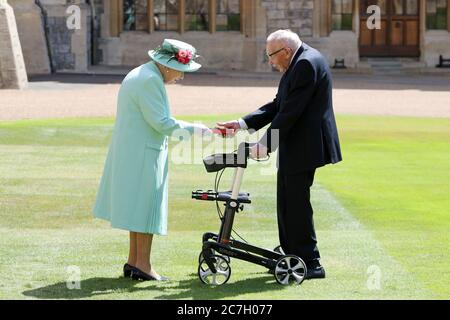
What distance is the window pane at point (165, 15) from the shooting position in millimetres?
36938

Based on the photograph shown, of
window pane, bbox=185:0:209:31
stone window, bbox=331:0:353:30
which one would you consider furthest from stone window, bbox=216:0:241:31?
stone window, bbox=331:0:353:30

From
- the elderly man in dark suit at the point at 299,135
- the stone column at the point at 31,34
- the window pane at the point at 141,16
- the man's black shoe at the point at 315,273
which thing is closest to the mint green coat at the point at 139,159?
the elderly man in dark suit at the point at 299,135

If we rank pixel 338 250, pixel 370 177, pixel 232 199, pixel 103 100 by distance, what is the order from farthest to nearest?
1. pixel 103 100
2. pixel 370 177
3. pixel 338 250
4. pixel 232 199

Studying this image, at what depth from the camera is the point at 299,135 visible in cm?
908

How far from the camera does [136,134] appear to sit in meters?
8.98

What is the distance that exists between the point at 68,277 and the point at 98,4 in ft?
93.8

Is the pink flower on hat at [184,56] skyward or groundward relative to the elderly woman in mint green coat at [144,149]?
skyward

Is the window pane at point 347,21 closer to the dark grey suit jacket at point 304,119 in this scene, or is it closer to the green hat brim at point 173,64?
the dark grey suit jacket at point 304,119

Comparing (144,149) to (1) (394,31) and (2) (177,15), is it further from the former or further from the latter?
(1) (394,31)

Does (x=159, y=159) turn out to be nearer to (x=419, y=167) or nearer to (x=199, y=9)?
(x=419, y=167)

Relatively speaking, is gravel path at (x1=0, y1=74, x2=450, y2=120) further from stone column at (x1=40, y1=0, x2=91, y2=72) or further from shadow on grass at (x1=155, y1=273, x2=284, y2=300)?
shadow on grass at (x1=155, y1=273, x2=284, y2=300)

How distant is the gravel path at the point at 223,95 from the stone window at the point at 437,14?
282cm

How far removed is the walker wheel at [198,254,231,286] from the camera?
28.9 ft
